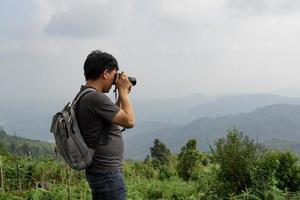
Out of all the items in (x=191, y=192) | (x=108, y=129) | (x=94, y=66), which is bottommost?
(x=191, y=192)

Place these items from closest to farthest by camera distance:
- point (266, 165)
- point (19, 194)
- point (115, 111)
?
point (115, 111) → point (266, 165) → point (19, 194)

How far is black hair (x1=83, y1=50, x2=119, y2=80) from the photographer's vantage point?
14.1 ft

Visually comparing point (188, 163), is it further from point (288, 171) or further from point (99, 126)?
point (99, 126)

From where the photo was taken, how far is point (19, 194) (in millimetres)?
9914

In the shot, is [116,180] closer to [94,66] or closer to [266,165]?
[94,66]

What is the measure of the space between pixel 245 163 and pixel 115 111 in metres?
5.39

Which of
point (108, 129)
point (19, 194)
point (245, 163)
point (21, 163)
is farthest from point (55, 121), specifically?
point (21, 163)

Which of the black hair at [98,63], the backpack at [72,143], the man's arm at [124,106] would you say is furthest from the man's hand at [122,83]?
the backpack at [72,143]

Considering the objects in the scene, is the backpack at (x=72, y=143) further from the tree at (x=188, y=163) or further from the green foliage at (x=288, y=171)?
the tree at (x=188, y=163)

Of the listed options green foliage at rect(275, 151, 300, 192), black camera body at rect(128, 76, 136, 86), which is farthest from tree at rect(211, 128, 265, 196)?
black camera body at rect(128, 76, 136, 86)

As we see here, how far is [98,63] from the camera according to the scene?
429cm

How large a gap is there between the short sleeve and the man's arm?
0.14ft

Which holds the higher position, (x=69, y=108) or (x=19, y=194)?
(x=69, y=108)

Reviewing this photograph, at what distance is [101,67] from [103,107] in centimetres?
37
